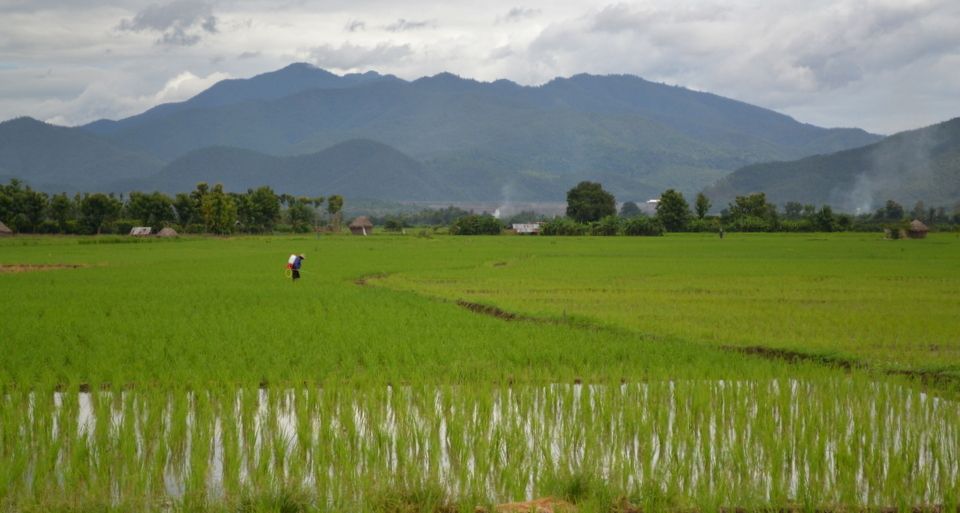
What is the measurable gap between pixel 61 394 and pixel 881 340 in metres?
10.5

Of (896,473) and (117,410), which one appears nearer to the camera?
(896,473)

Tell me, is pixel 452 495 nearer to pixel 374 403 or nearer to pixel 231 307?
pixel 374 403

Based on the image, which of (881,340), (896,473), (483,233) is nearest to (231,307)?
(881,340)

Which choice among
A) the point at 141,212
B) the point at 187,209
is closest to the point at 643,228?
the point at 187,209

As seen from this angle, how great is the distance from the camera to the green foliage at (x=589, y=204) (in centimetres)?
9744

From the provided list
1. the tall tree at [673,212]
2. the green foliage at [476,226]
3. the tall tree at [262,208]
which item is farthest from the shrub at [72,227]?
the tall tree at [673,212]

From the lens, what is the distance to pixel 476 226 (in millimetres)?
85875

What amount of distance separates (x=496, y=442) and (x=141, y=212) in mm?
82809

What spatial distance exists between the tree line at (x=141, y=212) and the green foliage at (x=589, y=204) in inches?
1146

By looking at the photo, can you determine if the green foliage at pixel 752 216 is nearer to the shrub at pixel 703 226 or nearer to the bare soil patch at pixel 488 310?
the shrub at pixel 703 226

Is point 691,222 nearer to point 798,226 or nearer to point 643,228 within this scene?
point 643,228

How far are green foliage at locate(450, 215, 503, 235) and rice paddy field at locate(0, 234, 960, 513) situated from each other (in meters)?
67.4

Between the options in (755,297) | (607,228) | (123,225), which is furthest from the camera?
(123,225)

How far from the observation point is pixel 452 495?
20.1 feet
